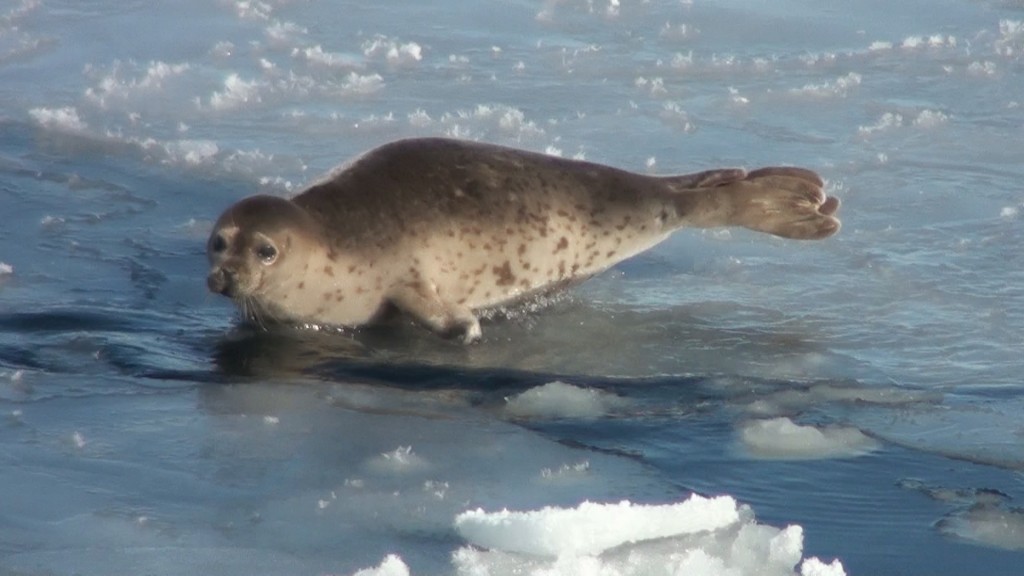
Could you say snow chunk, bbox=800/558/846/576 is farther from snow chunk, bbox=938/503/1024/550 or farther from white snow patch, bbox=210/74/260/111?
white snow patch, bbox=210/74/260/111

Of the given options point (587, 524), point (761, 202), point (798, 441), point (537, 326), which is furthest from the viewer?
point (761, 202)

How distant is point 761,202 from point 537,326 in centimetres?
86

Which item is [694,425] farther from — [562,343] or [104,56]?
[104,56]

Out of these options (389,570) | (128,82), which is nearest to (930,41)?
(128,82)

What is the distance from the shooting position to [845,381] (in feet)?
11.8

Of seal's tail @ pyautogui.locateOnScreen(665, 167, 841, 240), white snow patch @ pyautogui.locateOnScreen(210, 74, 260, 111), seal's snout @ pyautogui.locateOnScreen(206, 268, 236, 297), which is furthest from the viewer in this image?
white snow patch @ pyautogui.locateOnScreen(210, 74, 260, 111)

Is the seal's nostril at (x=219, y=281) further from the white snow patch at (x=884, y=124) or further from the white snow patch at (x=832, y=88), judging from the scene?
the white snow patch at (x=832, y=88)

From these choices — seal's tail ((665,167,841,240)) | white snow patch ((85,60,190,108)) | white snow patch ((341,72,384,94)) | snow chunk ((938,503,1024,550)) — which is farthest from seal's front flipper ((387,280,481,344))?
white snow patch ((85,60,190,108))

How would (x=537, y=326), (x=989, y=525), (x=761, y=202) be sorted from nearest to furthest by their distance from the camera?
(x=989, y=525), (x=537, y=326), (x=761, y=202)

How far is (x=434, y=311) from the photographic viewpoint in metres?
4.03

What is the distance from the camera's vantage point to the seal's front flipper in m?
3.96

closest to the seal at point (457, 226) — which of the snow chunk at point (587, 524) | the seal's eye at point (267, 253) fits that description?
the seal's eye at point (267, 253)

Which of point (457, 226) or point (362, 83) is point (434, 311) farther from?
point (362, 83)

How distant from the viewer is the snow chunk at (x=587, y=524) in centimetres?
252
